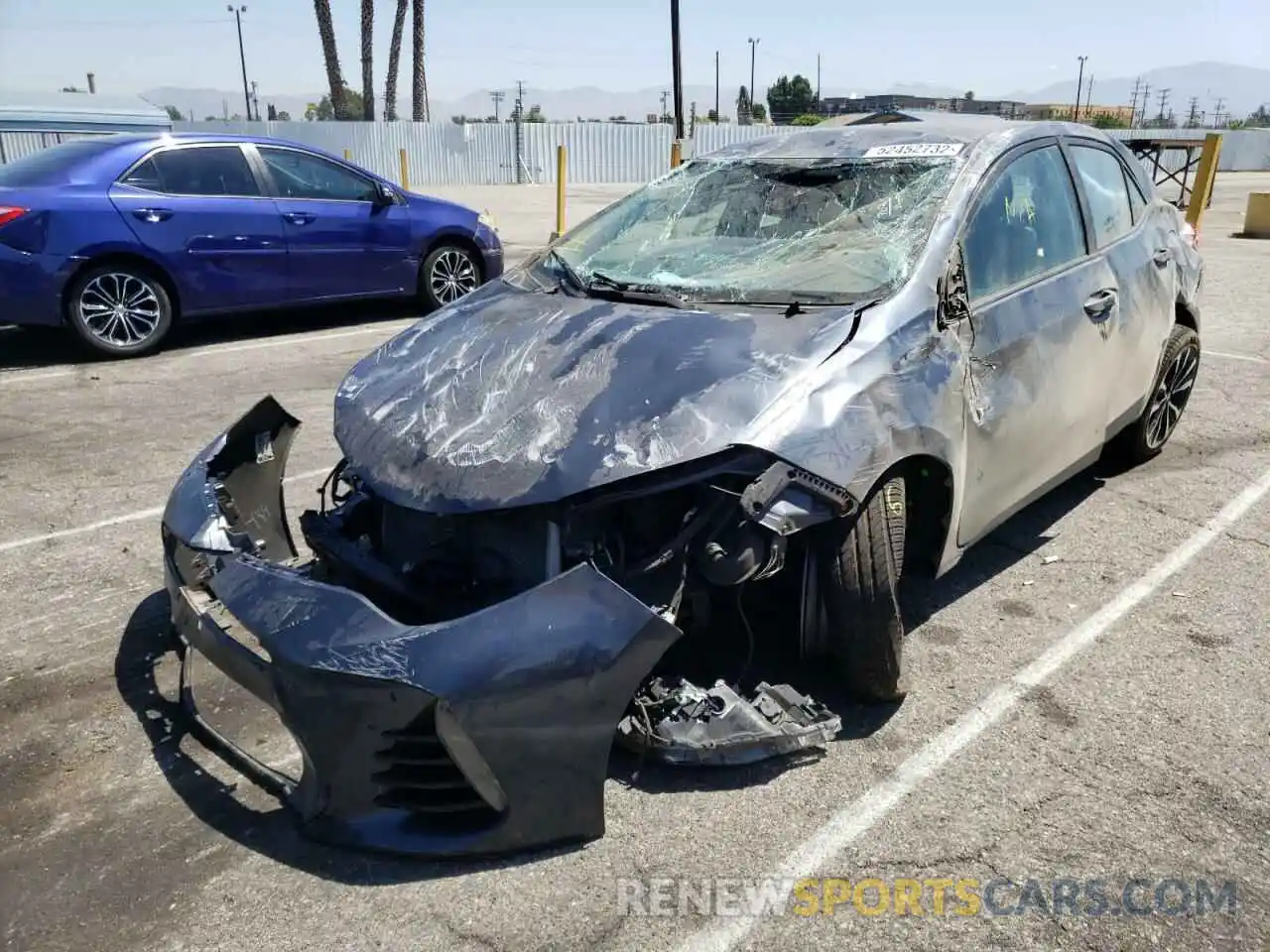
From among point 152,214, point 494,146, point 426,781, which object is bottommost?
point 426,781

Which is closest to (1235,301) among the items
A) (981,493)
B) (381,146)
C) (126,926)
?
(981,493)

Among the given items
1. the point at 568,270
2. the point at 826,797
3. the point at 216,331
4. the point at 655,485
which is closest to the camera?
the point at 655,485

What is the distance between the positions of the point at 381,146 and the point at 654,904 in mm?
32845

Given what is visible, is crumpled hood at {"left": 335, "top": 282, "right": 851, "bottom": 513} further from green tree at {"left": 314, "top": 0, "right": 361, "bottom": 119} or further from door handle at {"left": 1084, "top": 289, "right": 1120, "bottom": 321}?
green tree at {"left": 314, "top": 0, "right": 361, "bottom": 119}

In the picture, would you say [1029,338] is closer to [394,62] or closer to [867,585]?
[867,585]

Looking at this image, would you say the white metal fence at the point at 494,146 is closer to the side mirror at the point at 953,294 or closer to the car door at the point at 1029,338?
the car door at the point at 1029,338

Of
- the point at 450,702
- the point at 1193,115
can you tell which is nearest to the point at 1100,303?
the point at 450,702

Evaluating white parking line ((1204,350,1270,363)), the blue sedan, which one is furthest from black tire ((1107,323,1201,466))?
the blue sedan

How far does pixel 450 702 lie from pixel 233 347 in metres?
6.80

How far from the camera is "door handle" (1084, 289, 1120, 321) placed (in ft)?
12.9

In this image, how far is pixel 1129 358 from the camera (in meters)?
4.32

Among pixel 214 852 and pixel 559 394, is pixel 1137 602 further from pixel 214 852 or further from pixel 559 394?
pixel 214 852

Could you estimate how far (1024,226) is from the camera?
3.78 m

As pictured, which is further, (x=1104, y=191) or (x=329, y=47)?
(x=329, y=47)
